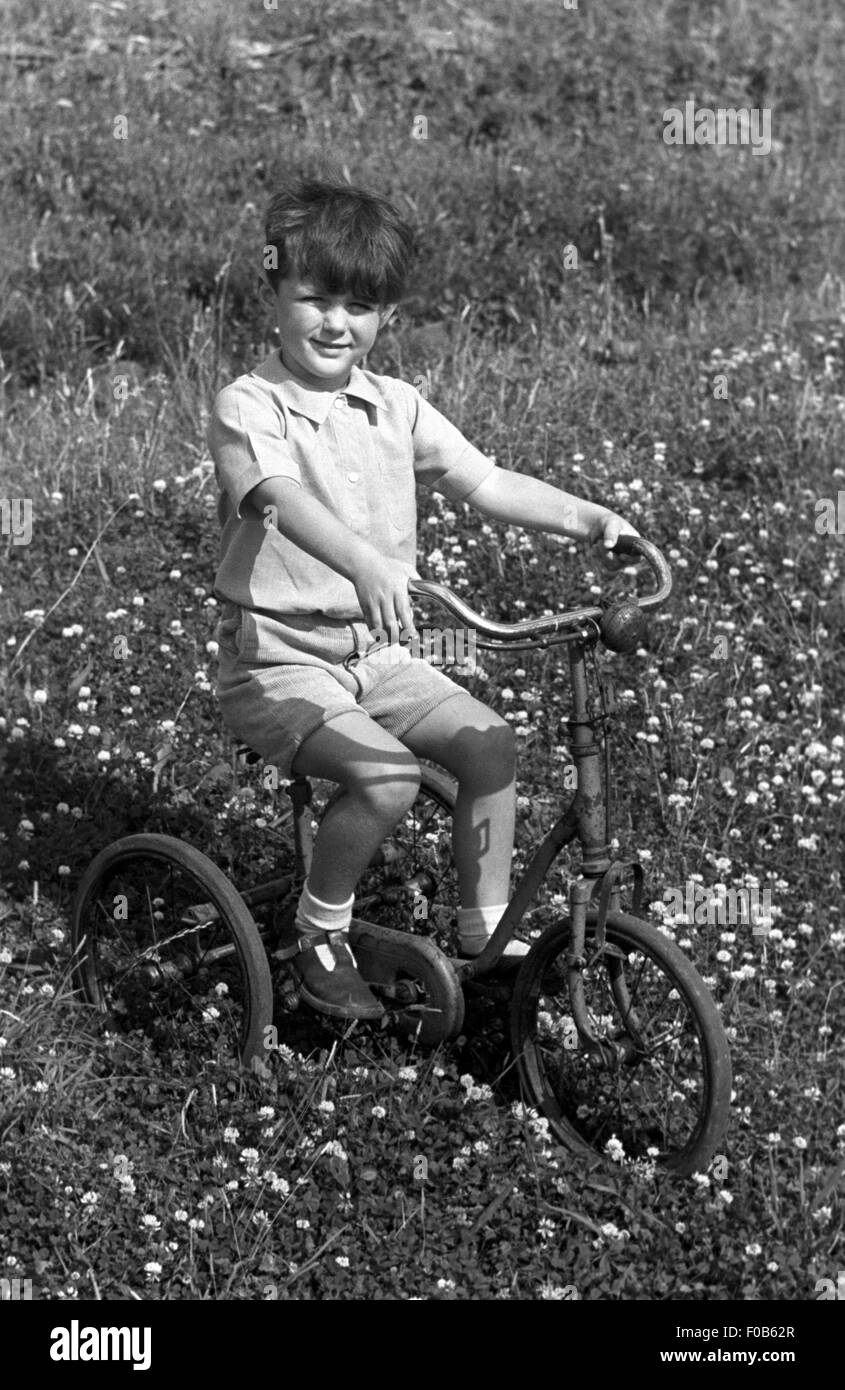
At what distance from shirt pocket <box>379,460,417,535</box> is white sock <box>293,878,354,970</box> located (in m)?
0.95

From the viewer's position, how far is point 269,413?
427 centimetres

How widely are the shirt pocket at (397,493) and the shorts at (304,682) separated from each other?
0.94 ft

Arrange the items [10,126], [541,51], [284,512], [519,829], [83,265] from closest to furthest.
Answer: [284,512], [519,829], [83,265], [10,126], [541,51]

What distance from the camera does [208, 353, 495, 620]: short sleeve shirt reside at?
13.9 feet

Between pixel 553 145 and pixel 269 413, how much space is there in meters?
6.01

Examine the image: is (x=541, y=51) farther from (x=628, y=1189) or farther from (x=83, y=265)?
(x=628, y=1189)

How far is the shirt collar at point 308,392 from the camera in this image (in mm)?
4324

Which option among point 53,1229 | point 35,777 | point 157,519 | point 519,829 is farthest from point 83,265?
point 53,1229

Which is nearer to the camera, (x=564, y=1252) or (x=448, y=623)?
(x=564, y=1252)

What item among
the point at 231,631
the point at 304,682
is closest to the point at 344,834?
the point at 304,682

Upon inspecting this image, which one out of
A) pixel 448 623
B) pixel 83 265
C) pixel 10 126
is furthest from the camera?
pixel 10 126

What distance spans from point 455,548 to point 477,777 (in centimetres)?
224

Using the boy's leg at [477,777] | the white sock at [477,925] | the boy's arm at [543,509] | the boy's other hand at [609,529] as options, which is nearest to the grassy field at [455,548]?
the white sock at [477,925]

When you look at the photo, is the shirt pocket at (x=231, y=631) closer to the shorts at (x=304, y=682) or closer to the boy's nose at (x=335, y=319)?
the shorts at (x=304, y=682)
